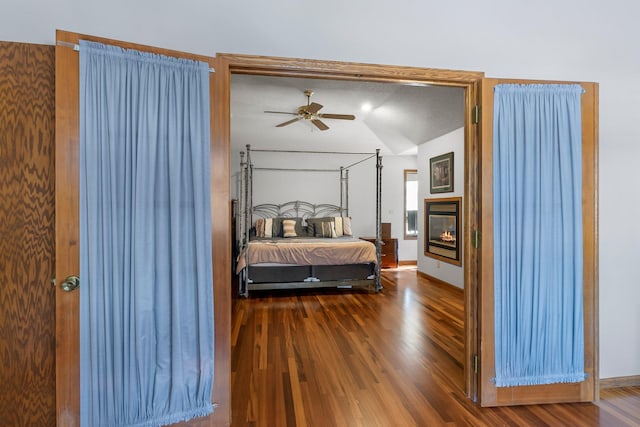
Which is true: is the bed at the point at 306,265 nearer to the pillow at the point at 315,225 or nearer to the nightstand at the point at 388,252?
the nightstand at the point at 388,252

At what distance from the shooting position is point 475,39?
2.14 m

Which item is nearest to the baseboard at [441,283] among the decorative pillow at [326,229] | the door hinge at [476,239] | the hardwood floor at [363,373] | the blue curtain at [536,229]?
the hardwood floor at [363,373]

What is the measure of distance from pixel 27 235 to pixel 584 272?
10.7 ft

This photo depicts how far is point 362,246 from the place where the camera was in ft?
16.6

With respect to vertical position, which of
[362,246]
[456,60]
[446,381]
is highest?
[456,60]

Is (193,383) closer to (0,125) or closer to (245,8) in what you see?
(0,125)

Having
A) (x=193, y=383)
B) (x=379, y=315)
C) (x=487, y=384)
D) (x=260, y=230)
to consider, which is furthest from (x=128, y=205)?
(x=260, y=230)

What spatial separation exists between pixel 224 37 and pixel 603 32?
2.52 metres

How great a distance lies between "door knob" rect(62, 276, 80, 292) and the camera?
1514 millimetres

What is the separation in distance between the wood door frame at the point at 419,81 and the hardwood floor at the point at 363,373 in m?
0.31

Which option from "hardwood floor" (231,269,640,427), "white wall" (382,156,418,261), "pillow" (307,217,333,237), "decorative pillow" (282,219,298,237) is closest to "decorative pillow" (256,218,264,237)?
"decorative pillow" (282,219,298,237)

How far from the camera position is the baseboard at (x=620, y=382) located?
92.0 inches

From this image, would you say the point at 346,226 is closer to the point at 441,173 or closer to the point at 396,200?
the point at 396,200

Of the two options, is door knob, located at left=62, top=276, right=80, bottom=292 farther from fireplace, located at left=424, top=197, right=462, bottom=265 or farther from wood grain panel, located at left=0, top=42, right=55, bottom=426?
fireplace, located at left=424, top=197, right=462, bottom=265
